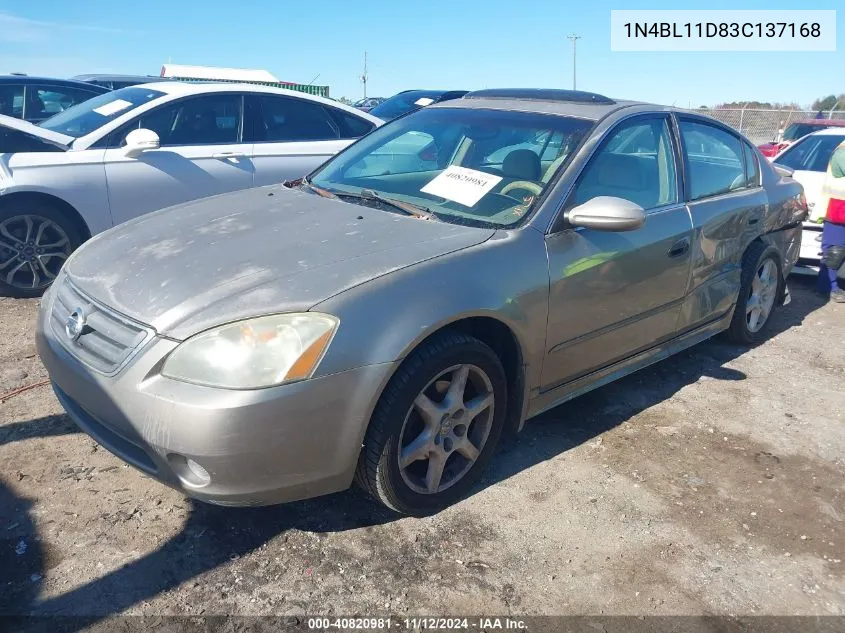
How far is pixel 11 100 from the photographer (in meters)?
7.92

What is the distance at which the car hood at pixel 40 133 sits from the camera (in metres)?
5.21

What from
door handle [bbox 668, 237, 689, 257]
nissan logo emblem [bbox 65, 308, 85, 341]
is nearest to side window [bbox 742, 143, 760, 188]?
door handle [bbox 668, 237, 689, 257]

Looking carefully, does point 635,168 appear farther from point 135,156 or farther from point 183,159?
point 135,156

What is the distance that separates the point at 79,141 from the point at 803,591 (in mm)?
5360

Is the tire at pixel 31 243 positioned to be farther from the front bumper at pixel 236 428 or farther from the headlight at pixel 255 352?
the headlight at pixel 255 352

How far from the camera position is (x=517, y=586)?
2.43 m

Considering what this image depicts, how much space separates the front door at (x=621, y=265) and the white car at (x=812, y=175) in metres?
2.84

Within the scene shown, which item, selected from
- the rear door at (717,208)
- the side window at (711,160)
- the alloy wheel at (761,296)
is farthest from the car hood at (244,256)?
the alloy wheel at (761,296)

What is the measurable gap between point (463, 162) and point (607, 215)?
2.98 feet

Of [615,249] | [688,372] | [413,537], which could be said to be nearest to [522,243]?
[615,249]

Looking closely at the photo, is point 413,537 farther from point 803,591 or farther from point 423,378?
point 803,591

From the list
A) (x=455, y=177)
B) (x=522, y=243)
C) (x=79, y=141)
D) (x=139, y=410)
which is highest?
(x=79, y=141)

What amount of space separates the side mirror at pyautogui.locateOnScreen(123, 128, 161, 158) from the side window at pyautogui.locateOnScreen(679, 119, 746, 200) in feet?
12.0

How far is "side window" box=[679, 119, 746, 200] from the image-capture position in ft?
12.9
